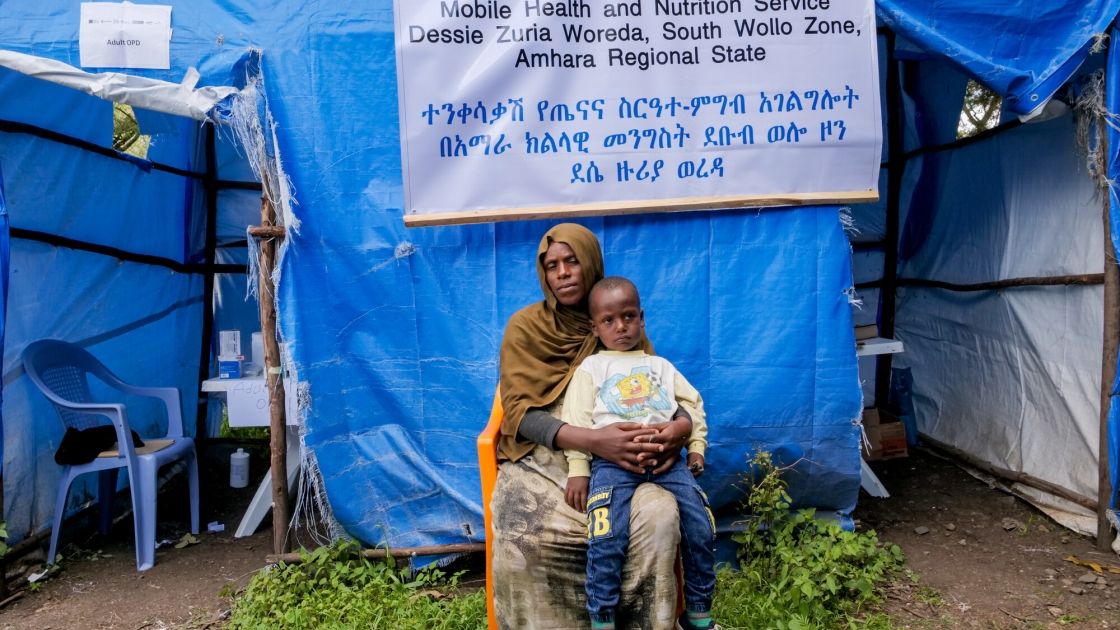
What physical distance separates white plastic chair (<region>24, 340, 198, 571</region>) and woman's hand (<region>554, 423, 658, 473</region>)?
8.41 feet

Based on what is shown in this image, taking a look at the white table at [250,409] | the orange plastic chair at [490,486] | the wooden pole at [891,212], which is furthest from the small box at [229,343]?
the wooden pole at [891,212]

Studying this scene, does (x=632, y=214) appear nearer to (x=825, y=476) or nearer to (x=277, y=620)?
(x=825, y=476)

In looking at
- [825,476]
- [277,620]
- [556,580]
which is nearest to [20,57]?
[277,620]

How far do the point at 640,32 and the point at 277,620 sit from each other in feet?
9.23

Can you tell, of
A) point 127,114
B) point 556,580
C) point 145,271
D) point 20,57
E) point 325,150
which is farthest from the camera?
point 127,114

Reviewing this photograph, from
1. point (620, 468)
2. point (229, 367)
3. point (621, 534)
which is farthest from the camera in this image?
point (229, 367)

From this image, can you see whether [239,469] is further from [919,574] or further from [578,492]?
[919,574]

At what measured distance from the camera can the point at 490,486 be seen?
103 inches

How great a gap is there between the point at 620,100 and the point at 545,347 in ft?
3.78

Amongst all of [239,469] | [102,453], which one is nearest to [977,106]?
[239,469]

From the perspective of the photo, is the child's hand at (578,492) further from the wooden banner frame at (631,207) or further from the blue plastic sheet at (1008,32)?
the blue plastic sheet at (1008,32)

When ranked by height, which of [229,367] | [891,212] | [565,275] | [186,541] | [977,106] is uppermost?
[977,106]

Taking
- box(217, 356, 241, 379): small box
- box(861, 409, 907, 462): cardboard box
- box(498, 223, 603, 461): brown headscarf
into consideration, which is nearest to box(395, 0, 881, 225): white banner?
box(498, 223, 603, 461): brown headscarf

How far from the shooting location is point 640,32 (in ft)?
10.2
